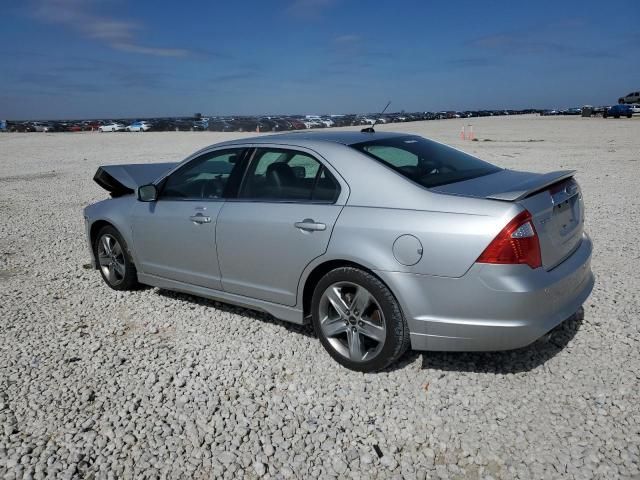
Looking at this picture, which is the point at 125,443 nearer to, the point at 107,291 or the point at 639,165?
the point at 107,291

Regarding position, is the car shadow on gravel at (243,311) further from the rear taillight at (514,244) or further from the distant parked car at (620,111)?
the distant parked car at (620,111)

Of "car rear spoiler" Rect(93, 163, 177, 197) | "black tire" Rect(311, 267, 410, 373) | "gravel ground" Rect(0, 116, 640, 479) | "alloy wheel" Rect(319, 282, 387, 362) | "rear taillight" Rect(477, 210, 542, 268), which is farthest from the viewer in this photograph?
"car rear spoiler" Rect(93, 163, 177, 197)

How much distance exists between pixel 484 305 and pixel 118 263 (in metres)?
3.75

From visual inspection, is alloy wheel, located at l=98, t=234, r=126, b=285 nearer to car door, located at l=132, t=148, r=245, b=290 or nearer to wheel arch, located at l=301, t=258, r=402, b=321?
car door, located at l=132, t=148, r=245, b=290

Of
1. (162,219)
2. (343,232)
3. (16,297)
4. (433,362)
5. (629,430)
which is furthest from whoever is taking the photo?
(16,297)

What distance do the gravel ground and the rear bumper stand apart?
398 mm

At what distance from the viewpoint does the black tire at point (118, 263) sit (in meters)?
5.24

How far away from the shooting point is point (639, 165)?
1431 centimetres

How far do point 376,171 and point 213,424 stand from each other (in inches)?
73.8

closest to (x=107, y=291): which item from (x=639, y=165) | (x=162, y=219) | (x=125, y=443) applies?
(x=162, y=219)

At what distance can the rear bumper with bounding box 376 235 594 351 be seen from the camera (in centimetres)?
305

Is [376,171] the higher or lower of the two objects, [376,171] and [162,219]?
the higher

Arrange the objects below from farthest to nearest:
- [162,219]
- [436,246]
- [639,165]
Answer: [639,165], [162,219], [436,246]

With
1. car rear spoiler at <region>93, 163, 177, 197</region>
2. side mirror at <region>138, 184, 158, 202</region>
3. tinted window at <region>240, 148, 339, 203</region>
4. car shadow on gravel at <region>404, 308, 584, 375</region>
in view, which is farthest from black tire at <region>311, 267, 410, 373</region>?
car rear spoiler at <region>93, 163, 177, 197</region>
